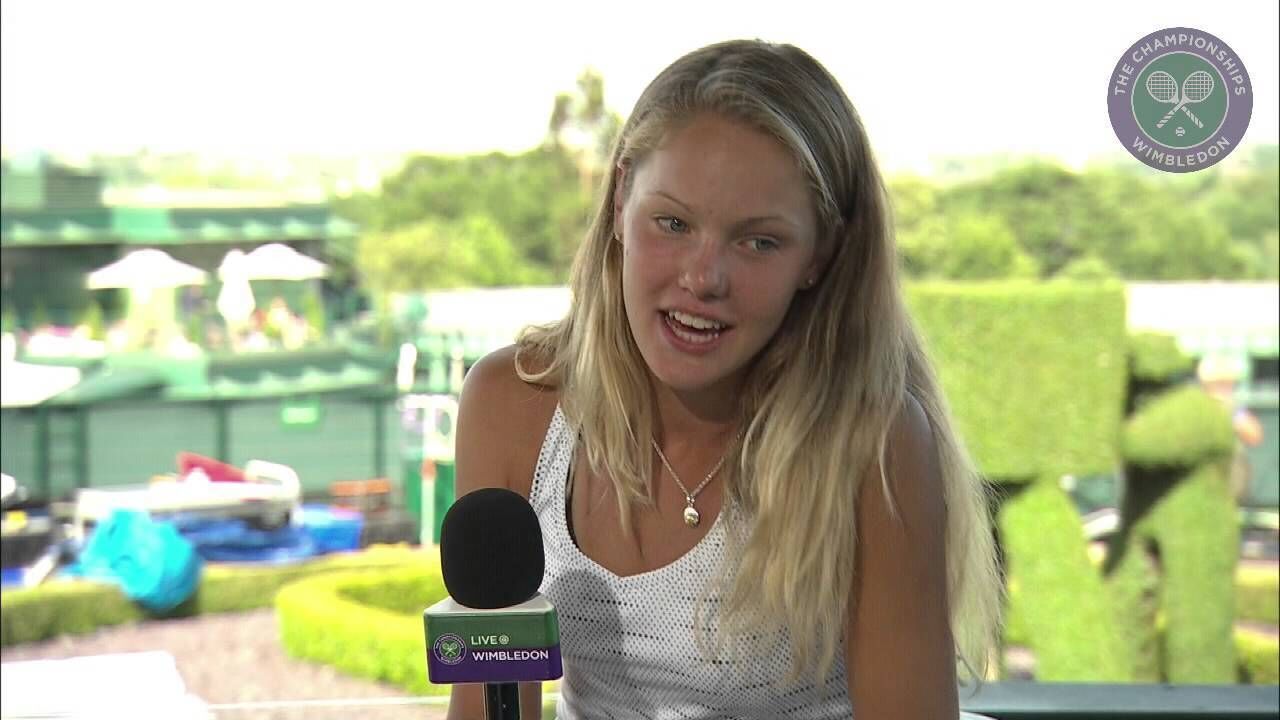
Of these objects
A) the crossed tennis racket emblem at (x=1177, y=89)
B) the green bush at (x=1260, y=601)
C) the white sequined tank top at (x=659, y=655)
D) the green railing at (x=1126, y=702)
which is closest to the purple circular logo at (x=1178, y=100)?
the crossed tennis racket emblem at (x=1177, y=89)

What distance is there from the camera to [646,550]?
1321 millimetres

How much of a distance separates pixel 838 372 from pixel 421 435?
5.77 meters

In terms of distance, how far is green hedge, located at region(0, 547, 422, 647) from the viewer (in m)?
6.62

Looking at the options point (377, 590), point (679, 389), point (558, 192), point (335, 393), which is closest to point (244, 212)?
point (335, 393)

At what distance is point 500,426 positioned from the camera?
1.39 metres

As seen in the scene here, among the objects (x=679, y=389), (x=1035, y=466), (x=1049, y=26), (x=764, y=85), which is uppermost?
(x=1049, y=26)

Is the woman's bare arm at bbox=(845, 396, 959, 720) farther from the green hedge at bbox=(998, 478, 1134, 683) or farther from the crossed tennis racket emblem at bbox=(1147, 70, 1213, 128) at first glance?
the green hedge at bbox=(998, 478, 1134, 683)

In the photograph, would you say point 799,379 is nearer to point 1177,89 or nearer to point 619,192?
point 619,192

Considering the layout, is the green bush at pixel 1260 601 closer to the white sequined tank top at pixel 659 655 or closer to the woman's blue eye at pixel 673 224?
the white sequined tank top at pixel 659 655

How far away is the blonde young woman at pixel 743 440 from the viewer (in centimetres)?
120

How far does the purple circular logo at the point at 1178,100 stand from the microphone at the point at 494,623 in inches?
59.0

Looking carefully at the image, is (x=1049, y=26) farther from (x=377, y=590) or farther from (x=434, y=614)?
(x=434, y=614)

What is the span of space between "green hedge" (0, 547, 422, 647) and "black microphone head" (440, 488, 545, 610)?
6131 millimetres

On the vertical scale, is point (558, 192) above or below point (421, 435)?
above
